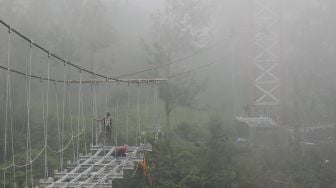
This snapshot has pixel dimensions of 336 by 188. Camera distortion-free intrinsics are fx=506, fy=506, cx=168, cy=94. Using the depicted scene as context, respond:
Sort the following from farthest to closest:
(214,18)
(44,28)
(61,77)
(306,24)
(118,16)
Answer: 1. (118,16)
2. (214,18)
3. (61,77)
4. (44,28)
5. (306,24)

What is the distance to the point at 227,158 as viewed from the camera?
1434cm

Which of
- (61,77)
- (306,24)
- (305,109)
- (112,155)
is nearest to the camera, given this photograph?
(112,155)

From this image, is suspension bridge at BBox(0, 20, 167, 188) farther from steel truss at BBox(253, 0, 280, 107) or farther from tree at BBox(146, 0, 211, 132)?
steel truss at BBox(253, 0, 280, 107)

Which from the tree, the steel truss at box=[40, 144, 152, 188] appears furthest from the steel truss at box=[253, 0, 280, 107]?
the steel truss at box=[40, 144, 152, 188]

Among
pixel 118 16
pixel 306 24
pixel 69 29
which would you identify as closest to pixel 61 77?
pixel 69 29

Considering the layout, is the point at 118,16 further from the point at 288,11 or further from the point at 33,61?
the point at 288,11

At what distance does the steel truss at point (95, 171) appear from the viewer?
759cm

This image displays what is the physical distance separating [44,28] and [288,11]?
9248mm

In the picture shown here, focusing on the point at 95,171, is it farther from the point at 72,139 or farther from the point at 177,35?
the point at 177,35

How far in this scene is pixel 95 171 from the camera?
29.7 feet

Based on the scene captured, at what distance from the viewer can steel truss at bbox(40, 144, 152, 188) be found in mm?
7594

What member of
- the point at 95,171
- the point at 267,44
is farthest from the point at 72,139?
the point at 267,44

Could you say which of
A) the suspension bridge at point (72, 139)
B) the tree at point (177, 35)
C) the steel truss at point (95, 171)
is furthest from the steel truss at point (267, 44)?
the steel truss at point (95, 171)

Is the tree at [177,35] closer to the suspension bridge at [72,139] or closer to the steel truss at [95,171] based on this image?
the suspension bridge at [72,139]
